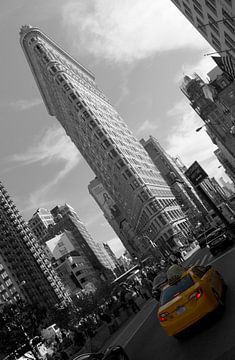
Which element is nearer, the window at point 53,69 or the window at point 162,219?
the window at point 162,219

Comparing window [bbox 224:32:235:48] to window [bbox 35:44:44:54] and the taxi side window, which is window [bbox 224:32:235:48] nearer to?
the taxi side window

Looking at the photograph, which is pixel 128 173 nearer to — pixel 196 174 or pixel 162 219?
pixel 162 219

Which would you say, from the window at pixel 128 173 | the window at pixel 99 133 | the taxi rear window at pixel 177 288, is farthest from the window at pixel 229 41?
the window at pixel 99 133

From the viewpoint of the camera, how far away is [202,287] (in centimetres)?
1066

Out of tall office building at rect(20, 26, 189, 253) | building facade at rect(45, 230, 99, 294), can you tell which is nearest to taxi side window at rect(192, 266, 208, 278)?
tall office building at rect(20, 26, 189, 253)

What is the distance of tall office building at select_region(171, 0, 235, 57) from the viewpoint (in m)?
42.0

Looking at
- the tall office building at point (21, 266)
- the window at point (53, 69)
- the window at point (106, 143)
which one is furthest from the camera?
the tall office building at point (21, 266)

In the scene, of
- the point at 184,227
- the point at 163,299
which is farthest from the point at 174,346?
the point at 184,227

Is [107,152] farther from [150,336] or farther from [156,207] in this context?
[150,336]

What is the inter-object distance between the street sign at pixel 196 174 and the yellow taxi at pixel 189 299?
24597 mm

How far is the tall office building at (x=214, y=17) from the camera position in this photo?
42.0 m

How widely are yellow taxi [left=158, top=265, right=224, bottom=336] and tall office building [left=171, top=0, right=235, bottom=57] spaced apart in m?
32.7

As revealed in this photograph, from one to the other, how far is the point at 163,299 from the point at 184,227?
4126 inches

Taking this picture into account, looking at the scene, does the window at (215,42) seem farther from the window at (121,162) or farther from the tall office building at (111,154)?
the window at (121,162)
